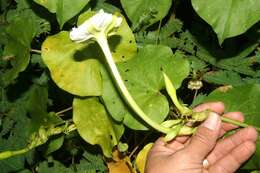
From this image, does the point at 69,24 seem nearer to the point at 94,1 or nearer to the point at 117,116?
the point at 94,1

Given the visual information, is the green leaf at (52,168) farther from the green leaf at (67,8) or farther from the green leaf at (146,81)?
the green leaf at (67,8)

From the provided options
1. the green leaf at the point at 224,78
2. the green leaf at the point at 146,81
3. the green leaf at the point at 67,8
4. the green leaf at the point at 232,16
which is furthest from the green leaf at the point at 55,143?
the green leaf at the point at 232,16

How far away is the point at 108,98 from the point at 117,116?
0.20 feet

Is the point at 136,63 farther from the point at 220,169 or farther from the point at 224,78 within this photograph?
the point at 220,169

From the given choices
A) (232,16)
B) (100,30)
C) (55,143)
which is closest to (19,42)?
(55,143)

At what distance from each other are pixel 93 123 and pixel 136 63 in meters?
0.24

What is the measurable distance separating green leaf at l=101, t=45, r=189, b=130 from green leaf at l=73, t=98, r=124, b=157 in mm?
86

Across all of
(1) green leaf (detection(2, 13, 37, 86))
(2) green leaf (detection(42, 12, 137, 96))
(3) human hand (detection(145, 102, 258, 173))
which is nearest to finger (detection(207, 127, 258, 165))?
(3) human hand (detection(145, 102, 258, 173))

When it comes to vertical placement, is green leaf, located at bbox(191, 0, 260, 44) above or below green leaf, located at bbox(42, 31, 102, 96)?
above

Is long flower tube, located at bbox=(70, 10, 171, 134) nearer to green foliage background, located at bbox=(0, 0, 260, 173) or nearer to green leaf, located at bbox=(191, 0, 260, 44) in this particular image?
green foliage background, located at bbox=(0, 0, 260, 173)

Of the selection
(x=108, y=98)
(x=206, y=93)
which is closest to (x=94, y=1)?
(x=108, y=98)

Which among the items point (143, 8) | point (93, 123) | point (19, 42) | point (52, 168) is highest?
point (143, 8)

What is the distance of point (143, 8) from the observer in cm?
132

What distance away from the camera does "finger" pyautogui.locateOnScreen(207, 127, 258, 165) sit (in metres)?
1.20
